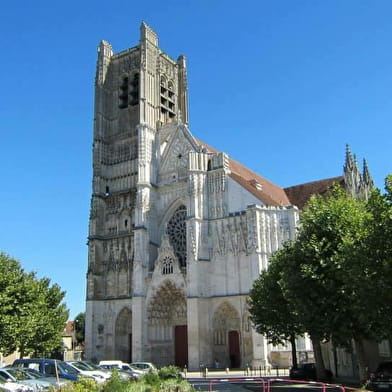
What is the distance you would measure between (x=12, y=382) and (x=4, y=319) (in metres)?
12.3

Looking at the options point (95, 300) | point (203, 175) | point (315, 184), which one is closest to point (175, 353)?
point (95, 300)

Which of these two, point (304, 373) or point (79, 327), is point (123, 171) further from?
point (79, 327)

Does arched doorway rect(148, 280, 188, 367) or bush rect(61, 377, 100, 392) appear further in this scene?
arched doorway rect(148, 280, 188, 367)

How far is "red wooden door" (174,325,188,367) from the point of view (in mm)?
42156

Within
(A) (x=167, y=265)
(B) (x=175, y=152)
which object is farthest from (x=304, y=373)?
(B) (x=175, y=152)

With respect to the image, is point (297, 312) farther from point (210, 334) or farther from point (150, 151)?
point (150, 151)

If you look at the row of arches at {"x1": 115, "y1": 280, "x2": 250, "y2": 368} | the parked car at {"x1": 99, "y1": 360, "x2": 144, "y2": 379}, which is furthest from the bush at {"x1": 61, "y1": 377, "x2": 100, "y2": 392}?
Result: the row of arches at {"x1": 115, "y1": 280, "x2": 250, "y2": 368}

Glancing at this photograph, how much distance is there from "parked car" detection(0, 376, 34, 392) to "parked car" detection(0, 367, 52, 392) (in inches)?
13.7

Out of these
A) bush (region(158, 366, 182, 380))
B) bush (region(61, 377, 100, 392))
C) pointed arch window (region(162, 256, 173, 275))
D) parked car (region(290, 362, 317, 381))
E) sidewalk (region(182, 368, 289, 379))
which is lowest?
sidewalk (region(182, 368, 289, 379))

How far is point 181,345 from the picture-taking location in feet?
139

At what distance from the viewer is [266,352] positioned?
116 feet

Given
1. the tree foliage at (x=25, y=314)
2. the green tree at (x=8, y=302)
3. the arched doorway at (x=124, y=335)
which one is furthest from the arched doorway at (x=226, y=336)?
the green tree at (x=8, y=302)

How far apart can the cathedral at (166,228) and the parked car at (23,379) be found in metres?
20.7

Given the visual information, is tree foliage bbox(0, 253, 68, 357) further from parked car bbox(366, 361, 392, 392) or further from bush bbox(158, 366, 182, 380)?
parked car bbox(366, 361, 392, 392)
